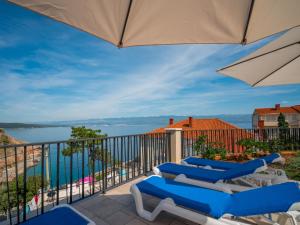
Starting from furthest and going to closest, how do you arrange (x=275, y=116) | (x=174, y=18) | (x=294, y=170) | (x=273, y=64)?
1. (x=275, y=116)
2. (x=294, y=170)
3. (x=273, y=64)
4. (x=174, y=18)

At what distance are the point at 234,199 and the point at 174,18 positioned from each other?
7.47ft

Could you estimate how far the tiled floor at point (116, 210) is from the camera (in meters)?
2.96

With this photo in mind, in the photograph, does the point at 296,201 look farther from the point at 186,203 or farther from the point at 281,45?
the point at 281,45

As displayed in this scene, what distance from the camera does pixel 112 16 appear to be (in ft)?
7.00

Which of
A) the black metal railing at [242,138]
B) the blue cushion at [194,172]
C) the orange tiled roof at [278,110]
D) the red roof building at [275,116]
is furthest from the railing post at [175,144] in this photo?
the orange tiled roof at [278,110]

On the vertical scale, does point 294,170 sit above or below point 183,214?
below

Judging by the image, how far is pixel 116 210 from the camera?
3.32 meters

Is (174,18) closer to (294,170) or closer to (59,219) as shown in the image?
(59,219)

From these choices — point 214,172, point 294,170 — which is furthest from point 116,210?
point 294,170

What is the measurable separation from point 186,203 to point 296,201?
117 cm

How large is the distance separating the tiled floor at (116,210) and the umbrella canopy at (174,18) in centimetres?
246

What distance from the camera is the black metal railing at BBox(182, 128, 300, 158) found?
7465mm

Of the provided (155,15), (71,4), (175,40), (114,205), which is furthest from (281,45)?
(114,205)

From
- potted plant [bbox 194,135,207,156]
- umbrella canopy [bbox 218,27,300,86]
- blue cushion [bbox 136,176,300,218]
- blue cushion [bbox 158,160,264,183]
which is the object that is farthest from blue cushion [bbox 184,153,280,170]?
potted plant [bbox 194,135,207,156]
